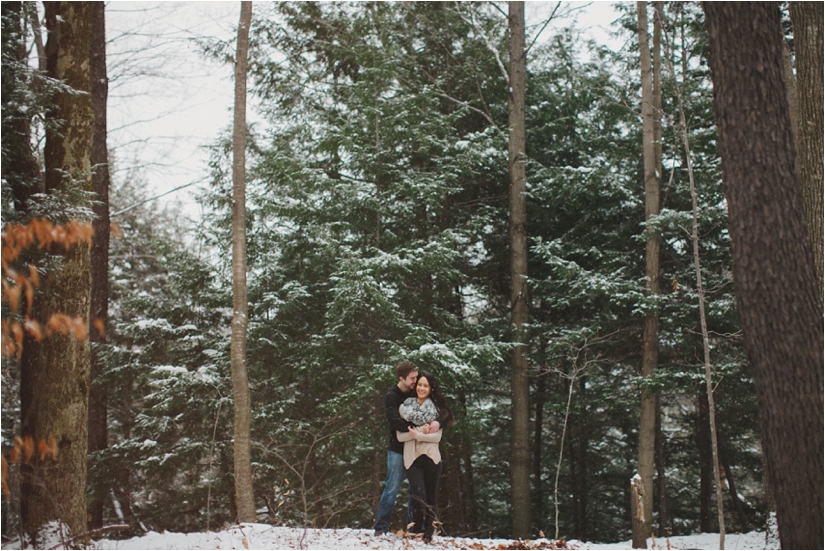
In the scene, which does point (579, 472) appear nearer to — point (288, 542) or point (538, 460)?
point (538, 460)

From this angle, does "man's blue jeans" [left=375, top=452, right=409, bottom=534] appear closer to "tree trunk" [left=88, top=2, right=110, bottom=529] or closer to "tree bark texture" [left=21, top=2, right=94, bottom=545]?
"tree bark texture" [left=21, top=2, right=94, bottom=545]

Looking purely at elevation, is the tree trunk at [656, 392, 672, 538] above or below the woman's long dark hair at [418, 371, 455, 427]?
below

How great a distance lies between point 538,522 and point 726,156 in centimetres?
1173

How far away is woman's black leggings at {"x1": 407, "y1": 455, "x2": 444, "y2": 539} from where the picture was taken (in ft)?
20.5

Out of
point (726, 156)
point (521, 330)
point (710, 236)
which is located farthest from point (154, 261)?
point (726, 156)

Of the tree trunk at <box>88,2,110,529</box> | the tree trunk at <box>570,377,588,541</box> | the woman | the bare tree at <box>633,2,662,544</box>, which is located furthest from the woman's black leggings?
the tree trunk at <box>570,377,588,541</box>

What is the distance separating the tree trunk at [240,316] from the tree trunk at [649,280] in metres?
6.33

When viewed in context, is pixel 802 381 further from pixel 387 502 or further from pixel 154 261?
pixel 154 261

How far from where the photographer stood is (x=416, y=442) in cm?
635

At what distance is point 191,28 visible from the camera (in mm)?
9352

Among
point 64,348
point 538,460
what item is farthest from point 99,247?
point 538,460

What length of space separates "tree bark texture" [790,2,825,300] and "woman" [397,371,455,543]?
14.9 ft

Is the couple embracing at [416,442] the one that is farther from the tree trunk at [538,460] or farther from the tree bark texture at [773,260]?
the tree trunk at [538,460]

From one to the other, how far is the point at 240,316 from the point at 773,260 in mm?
5943
